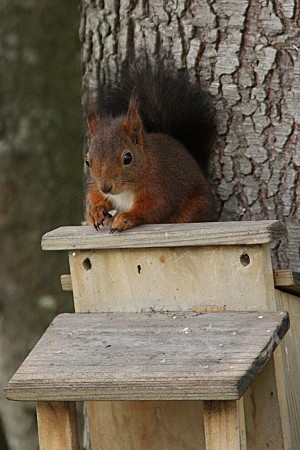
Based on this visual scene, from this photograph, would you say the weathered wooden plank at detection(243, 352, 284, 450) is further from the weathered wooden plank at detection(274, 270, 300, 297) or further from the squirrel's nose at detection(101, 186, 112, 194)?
the squirrel's nose at detection(101, 186, 112, 194)

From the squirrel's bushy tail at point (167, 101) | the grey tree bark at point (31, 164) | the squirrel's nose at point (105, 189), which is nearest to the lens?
the squirrel's nose at point (105, 189)

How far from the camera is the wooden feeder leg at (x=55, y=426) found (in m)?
2.71

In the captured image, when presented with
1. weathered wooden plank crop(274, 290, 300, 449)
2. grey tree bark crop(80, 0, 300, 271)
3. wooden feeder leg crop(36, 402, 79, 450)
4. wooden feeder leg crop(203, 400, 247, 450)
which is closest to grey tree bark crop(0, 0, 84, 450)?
grey tree bark crop(80, 0, 300, 271)

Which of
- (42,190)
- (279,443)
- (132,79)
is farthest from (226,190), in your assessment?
(42,190)

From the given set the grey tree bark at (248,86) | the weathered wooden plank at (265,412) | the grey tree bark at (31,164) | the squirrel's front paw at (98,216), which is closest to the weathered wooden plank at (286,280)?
the weathered wooden plank at (265,412)

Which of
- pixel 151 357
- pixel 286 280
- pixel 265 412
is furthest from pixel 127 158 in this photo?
pixel 265 412

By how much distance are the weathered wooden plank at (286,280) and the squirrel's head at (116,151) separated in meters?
0.50

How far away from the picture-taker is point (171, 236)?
9.51ft

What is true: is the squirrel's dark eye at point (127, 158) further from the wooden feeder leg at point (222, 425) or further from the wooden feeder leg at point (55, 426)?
the wooden feeder leg at point (222, 425)

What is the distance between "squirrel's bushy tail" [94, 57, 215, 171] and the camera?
3279mm

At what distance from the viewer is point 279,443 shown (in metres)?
2.89

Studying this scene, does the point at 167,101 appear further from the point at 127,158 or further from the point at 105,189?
the point at 105,189

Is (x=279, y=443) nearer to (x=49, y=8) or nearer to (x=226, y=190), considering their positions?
(x=226, y=190)

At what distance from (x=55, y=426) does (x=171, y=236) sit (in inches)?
21.7
